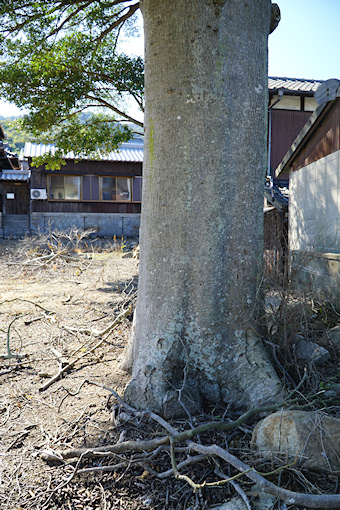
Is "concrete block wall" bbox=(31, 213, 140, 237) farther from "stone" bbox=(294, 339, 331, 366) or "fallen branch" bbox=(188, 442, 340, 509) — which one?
"fallen branch" bbox=(188, 442, 340, 509)

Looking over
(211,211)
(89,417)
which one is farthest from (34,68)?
(89,417)

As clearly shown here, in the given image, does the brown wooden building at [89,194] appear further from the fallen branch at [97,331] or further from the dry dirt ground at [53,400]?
the fallen branch at [97,331]

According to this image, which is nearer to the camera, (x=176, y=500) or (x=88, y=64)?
(x=176, y=500)

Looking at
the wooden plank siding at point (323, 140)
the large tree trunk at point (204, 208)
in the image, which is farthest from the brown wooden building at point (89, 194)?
the large tree trunk at point (204, 208)

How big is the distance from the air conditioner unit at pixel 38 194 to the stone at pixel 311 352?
18094 mm

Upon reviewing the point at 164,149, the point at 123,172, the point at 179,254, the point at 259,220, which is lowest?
the point at 179,254

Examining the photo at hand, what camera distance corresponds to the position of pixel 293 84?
46.3 ft

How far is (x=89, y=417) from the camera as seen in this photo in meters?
3.04

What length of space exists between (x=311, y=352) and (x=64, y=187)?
61.6ft

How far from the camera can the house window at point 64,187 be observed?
20156 millimetres

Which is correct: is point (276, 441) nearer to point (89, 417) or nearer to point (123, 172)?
point (89, 417)

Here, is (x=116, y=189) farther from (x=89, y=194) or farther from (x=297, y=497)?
(x=297, y=497)

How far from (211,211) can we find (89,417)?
6.13 feet

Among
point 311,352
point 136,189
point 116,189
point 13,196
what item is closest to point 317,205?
point 311,352
